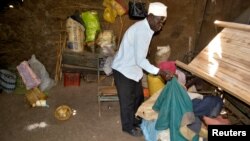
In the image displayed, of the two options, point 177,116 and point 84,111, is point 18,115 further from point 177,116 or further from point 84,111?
point 177,116

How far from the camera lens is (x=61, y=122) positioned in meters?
4.90

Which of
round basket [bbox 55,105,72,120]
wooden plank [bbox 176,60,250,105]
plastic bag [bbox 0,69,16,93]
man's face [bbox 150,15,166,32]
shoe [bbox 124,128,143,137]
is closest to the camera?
wooden plank [bbox 176,60,250,105]

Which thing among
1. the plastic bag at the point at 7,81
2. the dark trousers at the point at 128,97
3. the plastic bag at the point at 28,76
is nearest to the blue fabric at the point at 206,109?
the dark trousers at the point at 128,97

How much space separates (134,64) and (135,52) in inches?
13.6

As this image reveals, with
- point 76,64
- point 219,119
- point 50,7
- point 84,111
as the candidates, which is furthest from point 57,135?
point 50,7

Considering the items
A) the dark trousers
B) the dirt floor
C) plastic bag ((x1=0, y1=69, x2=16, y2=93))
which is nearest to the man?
the dark trousers

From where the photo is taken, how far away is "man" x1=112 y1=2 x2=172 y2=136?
3646 millimetres

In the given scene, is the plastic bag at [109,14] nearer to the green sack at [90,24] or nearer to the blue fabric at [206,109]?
the green sack at [90,24]

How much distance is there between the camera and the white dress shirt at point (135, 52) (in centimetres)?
367

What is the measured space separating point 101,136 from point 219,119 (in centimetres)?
203

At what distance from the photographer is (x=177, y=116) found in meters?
3.38

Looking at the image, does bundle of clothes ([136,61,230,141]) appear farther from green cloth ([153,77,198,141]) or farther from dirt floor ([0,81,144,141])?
dirt floor ([0,81,144,141])

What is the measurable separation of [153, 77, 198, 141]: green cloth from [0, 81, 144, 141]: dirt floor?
1.02 metres

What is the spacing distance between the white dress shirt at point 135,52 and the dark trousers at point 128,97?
0.39 feet
